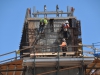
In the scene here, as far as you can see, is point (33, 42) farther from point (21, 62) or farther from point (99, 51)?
point (99, 51)

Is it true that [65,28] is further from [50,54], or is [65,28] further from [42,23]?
[50,54]

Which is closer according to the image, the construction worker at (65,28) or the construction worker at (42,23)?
the construction worker at (65,28)

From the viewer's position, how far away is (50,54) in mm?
29641

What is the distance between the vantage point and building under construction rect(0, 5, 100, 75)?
2822 cm

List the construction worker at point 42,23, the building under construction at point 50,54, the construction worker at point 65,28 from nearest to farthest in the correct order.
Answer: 1. the building under construction at point 50,54
2. the construction worker at point 65,28
3. the construction worker at point 42,23

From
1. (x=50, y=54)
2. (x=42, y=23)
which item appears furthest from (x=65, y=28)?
(x=50, y=54)

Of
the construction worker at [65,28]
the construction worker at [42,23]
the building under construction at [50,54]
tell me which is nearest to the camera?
the building under construction at [50,54]

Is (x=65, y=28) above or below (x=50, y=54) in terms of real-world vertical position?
above

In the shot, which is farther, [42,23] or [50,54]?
[42,23]

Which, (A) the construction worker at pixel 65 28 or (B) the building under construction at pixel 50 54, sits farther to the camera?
(A) the construction worker at pixel 65 28

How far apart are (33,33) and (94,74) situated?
707 centimetres

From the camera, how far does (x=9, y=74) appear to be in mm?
33562

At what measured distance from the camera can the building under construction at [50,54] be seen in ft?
92.6

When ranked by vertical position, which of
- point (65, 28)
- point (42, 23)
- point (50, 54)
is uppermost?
point (42, 23)
